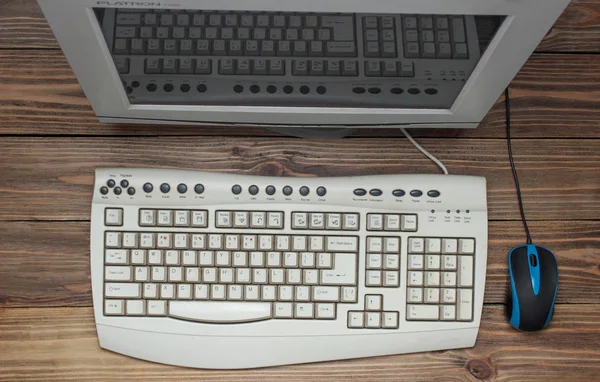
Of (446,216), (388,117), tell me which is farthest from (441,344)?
(388,117)

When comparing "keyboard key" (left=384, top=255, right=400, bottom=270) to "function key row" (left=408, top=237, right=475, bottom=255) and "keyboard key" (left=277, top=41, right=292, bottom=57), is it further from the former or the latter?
"keyboard key" (left=277, top=41, right=292, bottom=57)

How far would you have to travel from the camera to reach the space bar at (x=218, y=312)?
0.79 metres

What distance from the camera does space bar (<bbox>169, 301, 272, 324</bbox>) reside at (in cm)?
79

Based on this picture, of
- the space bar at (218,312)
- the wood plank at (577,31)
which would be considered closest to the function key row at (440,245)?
the space bar at (218,312)

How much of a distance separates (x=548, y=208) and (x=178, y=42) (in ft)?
1.82

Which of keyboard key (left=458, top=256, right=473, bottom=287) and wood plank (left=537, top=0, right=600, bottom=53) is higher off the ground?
wood plank (left=537, top=0, right=600, bottom=53)

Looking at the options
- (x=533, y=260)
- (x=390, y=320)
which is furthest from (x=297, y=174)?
(x=533, y=260)

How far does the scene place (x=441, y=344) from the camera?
0.81 meters

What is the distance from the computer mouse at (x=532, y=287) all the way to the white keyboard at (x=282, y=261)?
0.06 m

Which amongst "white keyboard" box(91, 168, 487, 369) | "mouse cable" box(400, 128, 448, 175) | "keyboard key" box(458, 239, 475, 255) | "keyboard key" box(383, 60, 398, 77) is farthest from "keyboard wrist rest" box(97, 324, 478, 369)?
"keyboard key" box(383, 60, 398, 77)

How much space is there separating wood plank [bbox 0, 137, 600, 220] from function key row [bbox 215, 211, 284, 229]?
0.28 feet

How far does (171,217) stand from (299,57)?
0.29 m

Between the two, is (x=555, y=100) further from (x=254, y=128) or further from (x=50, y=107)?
(x=50, y=107)

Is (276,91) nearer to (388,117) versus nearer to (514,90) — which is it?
(388,117)
